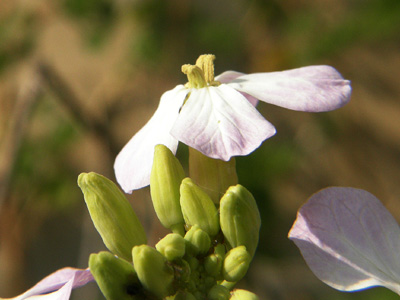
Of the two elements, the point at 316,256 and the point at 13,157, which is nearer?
the point at 316,256

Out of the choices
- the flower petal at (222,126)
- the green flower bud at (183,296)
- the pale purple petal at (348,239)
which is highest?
the flower petal at (222,126)

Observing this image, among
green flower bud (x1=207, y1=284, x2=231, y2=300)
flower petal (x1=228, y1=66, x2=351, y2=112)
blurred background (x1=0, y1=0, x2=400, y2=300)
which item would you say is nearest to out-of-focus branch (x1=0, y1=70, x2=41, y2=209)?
blurred background (x1=0, y1=0, x2=400, y2=300)

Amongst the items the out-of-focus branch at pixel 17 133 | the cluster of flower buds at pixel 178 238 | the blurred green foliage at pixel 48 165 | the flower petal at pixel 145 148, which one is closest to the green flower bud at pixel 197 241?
the cluster of flower buds at pixel 178 238

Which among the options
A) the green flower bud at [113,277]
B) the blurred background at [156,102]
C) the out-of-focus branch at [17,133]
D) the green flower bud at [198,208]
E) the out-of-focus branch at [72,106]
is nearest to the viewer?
the green flower bud at [113,277]

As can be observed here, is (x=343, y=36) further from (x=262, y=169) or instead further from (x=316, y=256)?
(x=316, y=256)

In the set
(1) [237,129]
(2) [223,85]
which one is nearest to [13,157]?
(2) [223,85]

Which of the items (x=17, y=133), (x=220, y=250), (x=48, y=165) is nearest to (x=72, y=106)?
(x=17, y=133)

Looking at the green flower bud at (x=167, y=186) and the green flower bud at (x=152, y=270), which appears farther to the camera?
the green flower bud at (x=167, y=186)

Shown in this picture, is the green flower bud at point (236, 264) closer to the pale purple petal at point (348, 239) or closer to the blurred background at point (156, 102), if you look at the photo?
the pale purple petal at point (348, 239)
